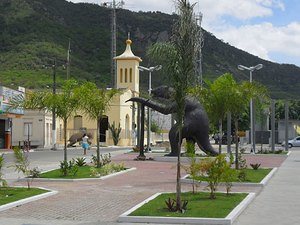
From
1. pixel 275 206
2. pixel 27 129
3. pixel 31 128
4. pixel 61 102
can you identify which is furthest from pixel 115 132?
pixel 275 206

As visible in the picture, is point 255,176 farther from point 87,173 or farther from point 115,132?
point 115,132

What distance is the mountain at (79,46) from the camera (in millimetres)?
77562

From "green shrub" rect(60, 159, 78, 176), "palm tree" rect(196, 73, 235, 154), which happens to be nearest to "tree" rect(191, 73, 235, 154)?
"palm tree" rect(196, 73, 235, 154)

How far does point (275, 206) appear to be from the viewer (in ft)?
46.2

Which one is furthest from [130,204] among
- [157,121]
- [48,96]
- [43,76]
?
[157,121]

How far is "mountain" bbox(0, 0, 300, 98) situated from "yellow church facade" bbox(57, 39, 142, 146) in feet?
10.1

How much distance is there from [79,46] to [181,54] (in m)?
77.9

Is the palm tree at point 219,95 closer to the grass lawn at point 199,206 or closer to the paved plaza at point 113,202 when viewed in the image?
the paved plaza at point 113,202

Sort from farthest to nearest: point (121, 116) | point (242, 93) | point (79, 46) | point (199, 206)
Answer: point (79, 46)
point (121, 116)
point (242, 93)
point (199, 206)

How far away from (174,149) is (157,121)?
5132 cm

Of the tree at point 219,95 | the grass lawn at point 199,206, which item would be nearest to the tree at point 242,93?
the tree at point 219,95

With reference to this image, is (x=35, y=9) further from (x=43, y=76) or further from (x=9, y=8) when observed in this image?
(x=43, y=76)

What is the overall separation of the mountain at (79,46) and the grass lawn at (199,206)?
47.2 m

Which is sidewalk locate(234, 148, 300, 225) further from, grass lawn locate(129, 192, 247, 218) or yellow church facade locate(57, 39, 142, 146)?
yellow church facade locate(57, 39, 142, 146)
